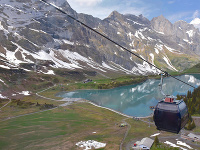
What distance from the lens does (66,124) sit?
5956 cm

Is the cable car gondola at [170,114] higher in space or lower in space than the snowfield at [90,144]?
higher

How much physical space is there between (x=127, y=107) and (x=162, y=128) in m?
79.5

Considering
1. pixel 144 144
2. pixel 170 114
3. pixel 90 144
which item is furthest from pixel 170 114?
pixel 90 144

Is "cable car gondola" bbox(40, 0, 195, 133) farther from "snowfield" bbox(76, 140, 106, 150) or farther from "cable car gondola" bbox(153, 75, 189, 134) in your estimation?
"snowfield" bbox(76, 140, 106, 150)

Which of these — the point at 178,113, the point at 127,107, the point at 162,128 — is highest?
the point at 178,113

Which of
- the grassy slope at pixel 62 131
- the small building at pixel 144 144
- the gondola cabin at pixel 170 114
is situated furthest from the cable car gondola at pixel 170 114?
the grassy slope at pixel 62 131

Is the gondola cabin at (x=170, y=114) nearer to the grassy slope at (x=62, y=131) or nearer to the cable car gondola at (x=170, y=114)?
the cable car gondola at (x=170, y=114)

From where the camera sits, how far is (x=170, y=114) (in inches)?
571

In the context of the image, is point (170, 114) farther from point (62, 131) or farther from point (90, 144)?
point (62, 131)

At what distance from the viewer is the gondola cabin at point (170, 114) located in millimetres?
14346

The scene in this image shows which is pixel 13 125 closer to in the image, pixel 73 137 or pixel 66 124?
pixel 66 124

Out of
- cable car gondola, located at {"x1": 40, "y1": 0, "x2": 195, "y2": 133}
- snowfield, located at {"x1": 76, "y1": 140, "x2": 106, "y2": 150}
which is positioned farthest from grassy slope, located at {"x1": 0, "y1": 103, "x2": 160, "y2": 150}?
cable car gondola, located at {"x1": 40, "y1": 0, "x2": 195, "y2": 133}

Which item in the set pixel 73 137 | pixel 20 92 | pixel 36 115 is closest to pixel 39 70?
pixel 20 92

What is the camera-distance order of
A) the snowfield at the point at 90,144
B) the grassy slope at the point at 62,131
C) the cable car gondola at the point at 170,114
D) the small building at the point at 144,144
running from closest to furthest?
the cable car gondola at the point at 170,114
the small building at the point at 144,144
the snowfield at the point at 90,144
the grassy slope at the point at 62,131
